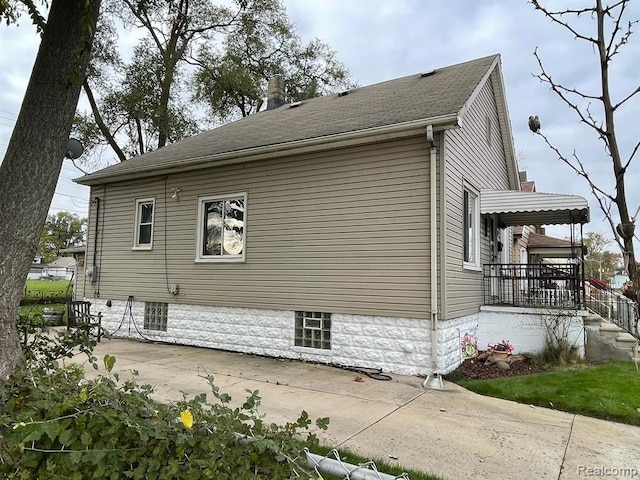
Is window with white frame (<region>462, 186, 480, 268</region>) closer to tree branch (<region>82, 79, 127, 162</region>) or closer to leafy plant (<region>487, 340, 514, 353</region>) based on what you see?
leafy plant (<region>487, 340, 514, 353</region>)

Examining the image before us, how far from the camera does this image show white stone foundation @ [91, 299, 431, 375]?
22.0 ft

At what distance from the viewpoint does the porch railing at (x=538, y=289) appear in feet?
26.7

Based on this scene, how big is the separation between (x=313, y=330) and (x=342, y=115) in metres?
4.51

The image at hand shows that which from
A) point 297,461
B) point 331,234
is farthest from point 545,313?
point 297,461

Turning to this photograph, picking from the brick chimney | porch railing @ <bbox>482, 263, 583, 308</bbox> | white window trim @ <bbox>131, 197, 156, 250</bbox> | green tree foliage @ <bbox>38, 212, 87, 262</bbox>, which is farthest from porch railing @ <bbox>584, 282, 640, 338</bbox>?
green tree foliage @ <bbox>38, 212, 87, 262</bbox>

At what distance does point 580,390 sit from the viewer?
568 cm

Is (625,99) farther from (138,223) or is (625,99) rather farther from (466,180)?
(138,223)

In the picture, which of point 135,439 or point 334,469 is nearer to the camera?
point 334,469

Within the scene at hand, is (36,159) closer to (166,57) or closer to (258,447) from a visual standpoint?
(258,447)

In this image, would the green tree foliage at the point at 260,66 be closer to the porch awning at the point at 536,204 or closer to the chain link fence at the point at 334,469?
the porch awning at the point at 536,204

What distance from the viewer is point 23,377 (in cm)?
282

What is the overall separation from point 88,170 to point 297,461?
2074cm

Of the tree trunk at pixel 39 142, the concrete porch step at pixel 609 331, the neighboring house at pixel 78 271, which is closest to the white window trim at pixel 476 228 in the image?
the concrete porch step at pixel 609 331

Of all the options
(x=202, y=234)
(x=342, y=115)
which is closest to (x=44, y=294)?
(x=202, y=234)
